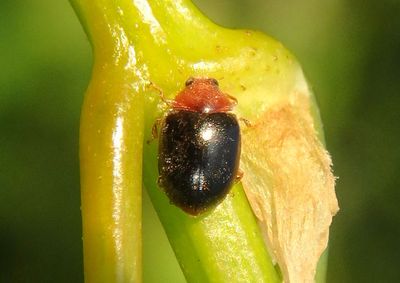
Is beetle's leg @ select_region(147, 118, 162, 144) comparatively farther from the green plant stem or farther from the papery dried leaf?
the papery dried leaf

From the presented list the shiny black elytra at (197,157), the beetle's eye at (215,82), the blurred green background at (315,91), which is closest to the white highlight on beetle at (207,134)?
the shiny black elytra at (197,157)

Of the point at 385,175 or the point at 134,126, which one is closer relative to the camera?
the point at 134,126

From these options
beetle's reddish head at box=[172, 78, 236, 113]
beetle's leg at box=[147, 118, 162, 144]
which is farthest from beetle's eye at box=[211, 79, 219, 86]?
beetle's leg at box=[147, 118, 162, 144]

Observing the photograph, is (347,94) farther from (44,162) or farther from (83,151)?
(83,151)

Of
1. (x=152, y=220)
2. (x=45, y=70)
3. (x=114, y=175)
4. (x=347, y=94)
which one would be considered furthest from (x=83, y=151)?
(x=347, y=94)

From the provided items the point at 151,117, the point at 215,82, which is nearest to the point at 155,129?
the point at 151,117

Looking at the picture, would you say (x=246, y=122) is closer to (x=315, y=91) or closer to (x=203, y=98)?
(x=203, y=98)
